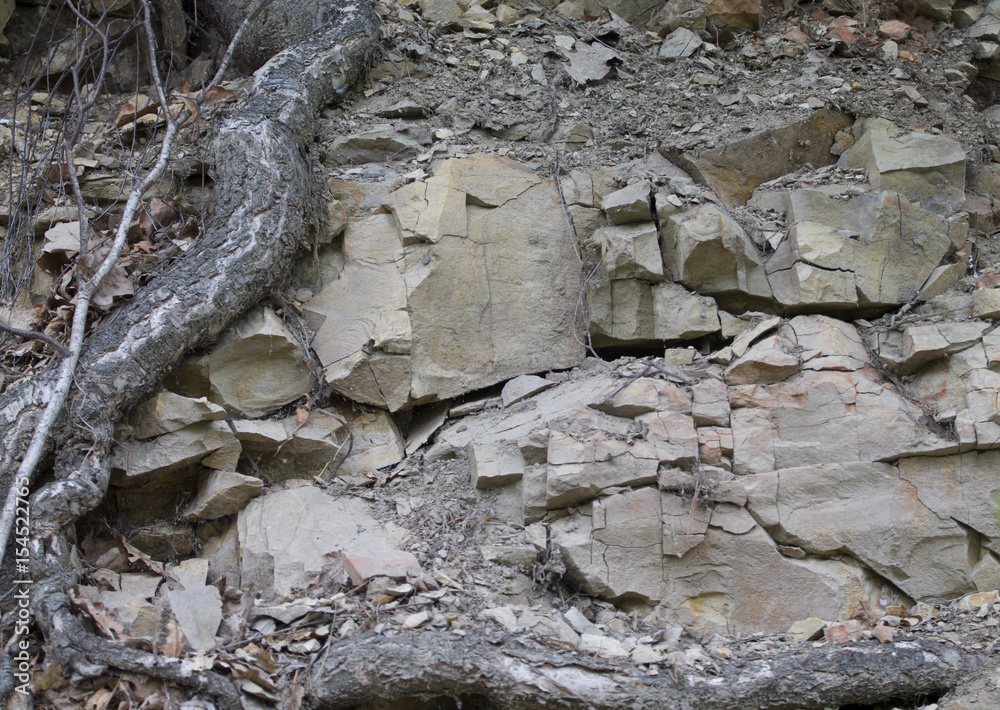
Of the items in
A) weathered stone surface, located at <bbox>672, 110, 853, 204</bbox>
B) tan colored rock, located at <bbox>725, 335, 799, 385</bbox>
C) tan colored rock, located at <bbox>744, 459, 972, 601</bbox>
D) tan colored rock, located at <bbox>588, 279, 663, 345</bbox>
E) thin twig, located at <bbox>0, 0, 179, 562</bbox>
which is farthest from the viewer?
weathered stone surface, located at <bbox>672, 110, 853, 204</bbox>

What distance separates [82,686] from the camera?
262 centimetres

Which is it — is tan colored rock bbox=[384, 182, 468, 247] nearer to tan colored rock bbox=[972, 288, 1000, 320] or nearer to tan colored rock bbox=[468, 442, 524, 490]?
tan colored rock bbox=[468, 442, 524, 490]

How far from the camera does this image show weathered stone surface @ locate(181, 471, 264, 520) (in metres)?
3.37

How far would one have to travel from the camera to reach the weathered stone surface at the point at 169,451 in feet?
10.9

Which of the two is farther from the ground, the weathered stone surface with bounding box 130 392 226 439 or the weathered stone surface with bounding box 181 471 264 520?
the weathered stone surface with bounding box 130 392 226 439

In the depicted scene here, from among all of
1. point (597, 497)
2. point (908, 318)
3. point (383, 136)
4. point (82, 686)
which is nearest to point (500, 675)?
point (597, 497)

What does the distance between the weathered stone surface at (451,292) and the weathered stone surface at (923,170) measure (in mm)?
1635

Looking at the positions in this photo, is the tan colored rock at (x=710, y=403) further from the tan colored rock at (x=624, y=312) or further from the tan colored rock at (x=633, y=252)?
the tan colored rock at (x=633, y=252)

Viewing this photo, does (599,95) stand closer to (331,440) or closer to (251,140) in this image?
(251,140)

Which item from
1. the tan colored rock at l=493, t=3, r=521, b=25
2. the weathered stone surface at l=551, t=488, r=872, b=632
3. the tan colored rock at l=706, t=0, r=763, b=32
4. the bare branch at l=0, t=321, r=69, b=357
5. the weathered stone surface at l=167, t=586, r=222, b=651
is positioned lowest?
the weathered stone surface at l=551, t=488, r=872, b=632

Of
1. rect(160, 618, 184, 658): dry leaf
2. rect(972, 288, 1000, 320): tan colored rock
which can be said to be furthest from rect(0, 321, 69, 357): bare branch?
rect(972, 288, 1000, 320): tan colored rock

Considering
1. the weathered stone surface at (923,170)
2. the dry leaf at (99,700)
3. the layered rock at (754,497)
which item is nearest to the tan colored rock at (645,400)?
the layered rock at (754,497)

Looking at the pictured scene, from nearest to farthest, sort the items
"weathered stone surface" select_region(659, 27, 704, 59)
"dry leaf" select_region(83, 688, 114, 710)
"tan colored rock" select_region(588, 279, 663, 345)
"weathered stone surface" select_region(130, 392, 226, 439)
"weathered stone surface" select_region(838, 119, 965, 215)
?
"dry leaf" select_region(83, 688, 114, 710) → "weathered stone surface" select_region(130, 392, 226, 439) → "tan colored rock" select_region(588, 279, 663, 345) → "weathered stone surface" select_region(838, 119, 965, 215) → "weathered stone surface" select_region(659, 27, 704, 59)

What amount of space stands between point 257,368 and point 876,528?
266cm
